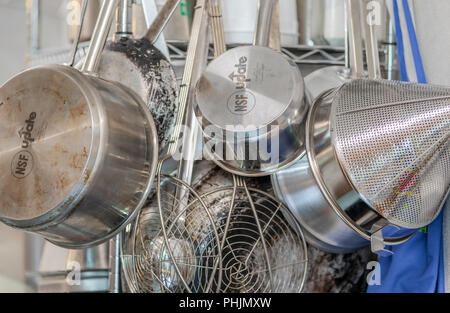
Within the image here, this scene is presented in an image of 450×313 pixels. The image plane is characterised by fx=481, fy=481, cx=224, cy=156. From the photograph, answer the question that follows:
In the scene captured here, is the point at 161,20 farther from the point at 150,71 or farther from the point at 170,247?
the point at 170,247

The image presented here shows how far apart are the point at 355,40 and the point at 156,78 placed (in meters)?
0.33

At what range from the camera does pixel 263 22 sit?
2.52ft

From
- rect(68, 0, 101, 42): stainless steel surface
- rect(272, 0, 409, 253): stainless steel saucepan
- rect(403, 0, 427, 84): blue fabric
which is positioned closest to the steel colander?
rect(272, 0, 409, 253): stainless steel saucepan

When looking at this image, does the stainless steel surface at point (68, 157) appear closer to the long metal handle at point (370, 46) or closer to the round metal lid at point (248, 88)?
the round metal lid at point (248, 88)

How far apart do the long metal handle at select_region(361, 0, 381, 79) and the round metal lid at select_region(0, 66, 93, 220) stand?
0.44m

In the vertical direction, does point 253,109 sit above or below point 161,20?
below

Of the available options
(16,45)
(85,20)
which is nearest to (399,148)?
(85,20)

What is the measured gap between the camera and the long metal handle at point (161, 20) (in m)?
0.80

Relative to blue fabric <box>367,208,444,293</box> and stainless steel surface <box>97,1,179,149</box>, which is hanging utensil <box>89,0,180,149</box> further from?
blue fabric <box>367,208,444,293</box>

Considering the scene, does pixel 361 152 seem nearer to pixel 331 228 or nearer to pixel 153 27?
pixel 331 228

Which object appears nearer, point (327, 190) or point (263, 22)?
point (327, 190)

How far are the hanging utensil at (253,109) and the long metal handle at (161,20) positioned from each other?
0.14 meters

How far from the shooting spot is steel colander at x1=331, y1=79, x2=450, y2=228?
602mm
